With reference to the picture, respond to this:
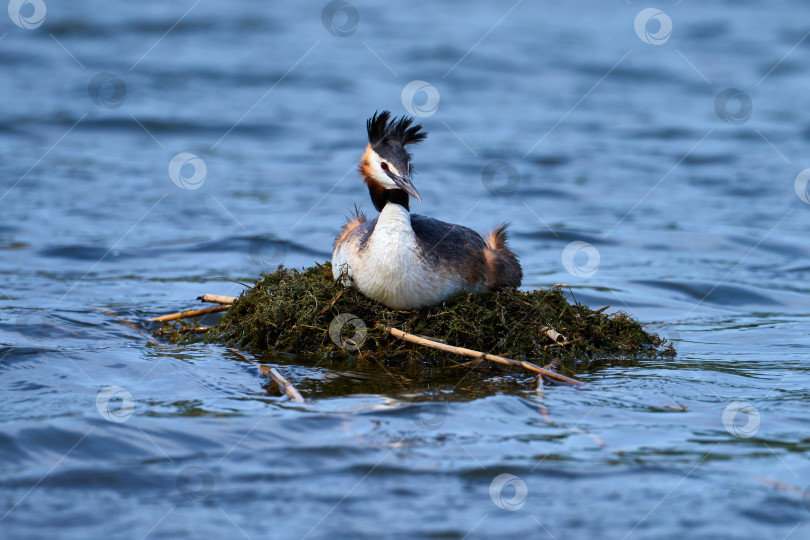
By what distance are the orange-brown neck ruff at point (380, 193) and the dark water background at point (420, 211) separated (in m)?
1.36

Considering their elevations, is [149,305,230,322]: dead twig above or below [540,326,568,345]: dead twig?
below

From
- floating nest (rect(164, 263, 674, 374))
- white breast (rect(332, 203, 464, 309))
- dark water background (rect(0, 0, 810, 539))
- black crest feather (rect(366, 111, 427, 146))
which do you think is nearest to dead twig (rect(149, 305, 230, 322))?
dark water background (rect(0, 0, 810, 539))

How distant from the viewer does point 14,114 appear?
765 inches

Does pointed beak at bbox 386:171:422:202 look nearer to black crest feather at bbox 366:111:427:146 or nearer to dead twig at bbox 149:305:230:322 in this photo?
black crest feather at bbox 366:111:427:146

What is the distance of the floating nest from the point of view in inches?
300

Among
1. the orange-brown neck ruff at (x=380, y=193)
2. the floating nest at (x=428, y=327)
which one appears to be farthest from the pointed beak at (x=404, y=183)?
the floating nest at (x=428, y=327)

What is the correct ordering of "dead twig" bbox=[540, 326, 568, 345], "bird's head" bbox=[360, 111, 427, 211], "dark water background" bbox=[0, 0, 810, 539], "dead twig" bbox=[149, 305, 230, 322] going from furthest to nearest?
1. "dead twig" bbox=[149, 305, 230, 322]
2. "dead twig" bbox=[540, 326, 568, 345]
3. "bird's head" bbox=[360, 111, 427, 211]
4. "dark water background" bbox=[0, 0, 810, 539]

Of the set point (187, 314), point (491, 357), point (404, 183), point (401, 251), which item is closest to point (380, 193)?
point (404, 183)

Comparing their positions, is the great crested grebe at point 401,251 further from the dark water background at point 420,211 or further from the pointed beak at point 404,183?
the dark water background at point 420,211

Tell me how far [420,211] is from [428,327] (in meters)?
7.49

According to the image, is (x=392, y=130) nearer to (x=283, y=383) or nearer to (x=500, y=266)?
(x=500, y=266)

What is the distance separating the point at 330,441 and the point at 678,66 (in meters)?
20.4

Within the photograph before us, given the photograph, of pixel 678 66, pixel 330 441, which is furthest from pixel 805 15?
pixel 330 441

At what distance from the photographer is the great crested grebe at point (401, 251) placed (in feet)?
24.5
